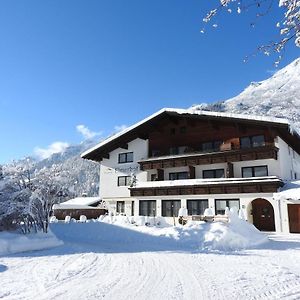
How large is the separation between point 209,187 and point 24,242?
17.8 meters

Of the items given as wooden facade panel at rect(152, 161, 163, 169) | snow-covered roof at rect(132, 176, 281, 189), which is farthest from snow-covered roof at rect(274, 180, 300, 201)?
wooden facade panel at rect(152, 161, 163, 169)

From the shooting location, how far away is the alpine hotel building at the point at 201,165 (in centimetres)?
2644

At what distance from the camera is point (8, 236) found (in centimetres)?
1405

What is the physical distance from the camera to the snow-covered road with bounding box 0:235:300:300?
713 centimetres

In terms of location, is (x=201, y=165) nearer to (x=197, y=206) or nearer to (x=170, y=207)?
(x=197, y=206)

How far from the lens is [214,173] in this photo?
1176 inches

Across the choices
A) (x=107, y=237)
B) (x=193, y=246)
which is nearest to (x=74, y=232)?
(x=107, y=237)

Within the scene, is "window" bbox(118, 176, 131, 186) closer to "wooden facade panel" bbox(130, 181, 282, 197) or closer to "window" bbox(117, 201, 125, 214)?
"window" bbox(117, 201, 125, 214)

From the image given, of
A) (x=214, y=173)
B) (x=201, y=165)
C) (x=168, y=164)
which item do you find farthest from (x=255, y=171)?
(x=168, y=164)

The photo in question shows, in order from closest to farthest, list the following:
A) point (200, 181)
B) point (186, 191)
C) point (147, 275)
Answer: point (147, 275)
point (200, 181)
point (186, 191)

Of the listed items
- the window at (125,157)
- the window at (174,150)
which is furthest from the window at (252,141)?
the window at (125,157)

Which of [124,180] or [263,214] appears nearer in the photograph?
[263,214]

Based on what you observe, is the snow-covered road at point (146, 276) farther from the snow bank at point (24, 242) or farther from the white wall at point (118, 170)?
the white wall at point (118, 170)

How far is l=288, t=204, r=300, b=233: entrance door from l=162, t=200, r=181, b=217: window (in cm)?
981
